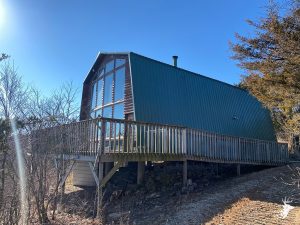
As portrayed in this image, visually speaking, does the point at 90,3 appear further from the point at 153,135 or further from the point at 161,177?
the point at 161,177

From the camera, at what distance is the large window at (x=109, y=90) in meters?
16.2

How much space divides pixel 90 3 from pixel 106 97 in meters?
7.10

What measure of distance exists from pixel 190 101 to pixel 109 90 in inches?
158

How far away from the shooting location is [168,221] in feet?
31.2

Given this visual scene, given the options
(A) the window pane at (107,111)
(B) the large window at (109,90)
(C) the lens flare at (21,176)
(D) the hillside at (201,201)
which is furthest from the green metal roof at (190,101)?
(C) the lens flare at (21,176)

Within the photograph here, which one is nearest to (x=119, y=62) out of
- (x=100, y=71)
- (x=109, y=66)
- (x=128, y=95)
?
(x=109, y=66)

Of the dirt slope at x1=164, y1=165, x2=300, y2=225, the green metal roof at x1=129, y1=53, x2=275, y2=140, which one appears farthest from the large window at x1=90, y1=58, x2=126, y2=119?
the dirt slope at x1=164, y1=165, x2=300, y2=225

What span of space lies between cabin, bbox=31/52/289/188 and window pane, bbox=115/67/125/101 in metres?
0.05

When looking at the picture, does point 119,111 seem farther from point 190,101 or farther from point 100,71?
point 100,71

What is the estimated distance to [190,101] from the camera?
16469mm

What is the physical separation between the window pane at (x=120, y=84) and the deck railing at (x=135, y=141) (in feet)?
11.9

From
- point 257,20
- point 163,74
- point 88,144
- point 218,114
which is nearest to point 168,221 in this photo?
point 88,144

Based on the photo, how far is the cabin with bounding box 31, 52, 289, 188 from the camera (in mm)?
11281

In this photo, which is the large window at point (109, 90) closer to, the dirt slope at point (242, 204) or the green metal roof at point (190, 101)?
the green metal roof at point (190, 101)
